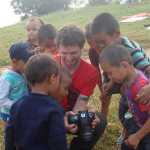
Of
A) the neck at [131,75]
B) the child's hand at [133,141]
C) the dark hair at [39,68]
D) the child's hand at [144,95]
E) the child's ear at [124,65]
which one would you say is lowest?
the child's hand at [133,141]

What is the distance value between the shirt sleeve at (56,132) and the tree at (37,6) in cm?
3284

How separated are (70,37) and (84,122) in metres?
1.02

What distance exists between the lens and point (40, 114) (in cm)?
173

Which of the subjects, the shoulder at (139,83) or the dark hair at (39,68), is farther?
the shoulder at (139,83)

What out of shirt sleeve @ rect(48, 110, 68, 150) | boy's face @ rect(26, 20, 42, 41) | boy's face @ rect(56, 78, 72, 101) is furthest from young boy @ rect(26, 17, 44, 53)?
shirt sleeve @ rect(48, 110, 68, 150)

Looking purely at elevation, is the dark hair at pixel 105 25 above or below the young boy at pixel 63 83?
above

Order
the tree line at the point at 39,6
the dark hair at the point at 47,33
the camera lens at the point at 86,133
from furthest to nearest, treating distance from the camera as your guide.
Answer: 1. the tree line at the point at 39,6
2. the dark hair at the point at 47,33
3. the camera lens at the point at 86,133

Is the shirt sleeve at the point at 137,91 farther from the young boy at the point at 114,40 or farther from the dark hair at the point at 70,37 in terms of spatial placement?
the dark hair at the point at 70,37

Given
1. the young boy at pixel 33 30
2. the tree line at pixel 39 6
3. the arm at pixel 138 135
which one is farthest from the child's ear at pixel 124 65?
the tree line at pixel 39 6

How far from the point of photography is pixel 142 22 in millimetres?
12328

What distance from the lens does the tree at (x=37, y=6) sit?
1283 inches

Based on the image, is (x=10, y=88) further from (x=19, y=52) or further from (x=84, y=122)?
(x=84, y=122)

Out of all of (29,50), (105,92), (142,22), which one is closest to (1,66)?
(29,50)

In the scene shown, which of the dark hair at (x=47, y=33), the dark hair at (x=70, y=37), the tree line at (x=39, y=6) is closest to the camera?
the dark hair at (x=70, y=37)
